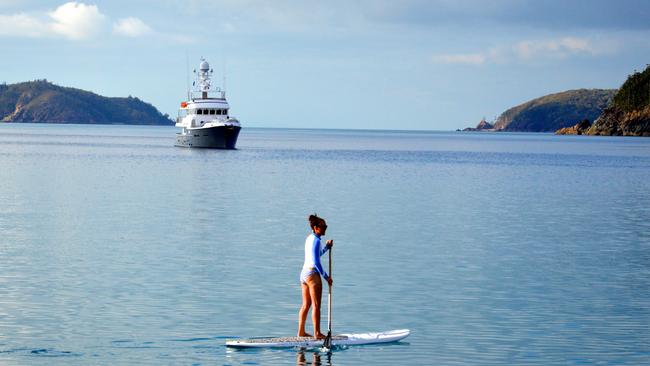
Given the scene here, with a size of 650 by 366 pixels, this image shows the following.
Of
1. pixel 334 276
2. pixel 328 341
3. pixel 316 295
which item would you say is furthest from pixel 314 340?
pixel 334 276

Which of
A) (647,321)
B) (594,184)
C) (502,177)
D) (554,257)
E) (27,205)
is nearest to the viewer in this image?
(647,321)

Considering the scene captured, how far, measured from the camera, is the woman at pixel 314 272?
19.4m

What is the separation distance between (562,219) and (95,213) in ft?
70.0

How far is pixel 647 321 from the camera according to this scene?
23938mm

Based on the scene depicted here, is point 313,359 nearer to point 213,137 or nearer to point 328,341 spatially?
point 328,341

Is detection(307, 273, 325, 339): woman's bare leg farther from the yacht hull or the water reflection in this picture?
the yacht hull

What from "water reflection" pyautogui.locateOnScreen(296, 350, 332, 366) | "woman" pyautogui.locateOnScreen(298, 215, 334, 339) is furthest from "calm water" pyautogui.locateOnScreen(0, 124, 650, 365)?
"woman" pyautogui.locateOnScreen(298, 215, 334, 339)

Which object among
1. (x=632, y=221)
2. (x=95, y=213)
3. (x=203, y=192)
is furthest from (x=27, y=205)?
(x=632, y=221)

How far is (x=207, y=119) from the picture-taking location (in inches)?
5231

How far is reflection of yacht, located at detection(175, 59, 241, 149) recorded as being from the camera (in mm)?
129663

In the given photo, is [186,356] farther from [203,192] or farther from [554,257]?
[203,192]

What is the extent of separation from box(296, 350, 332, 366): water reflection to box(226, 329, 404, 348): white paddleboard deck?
0.20 m

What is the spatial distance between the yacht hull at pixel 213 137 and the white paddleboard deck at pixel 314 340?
11086cm

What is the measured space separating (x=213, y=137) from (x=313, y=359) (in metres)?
115
